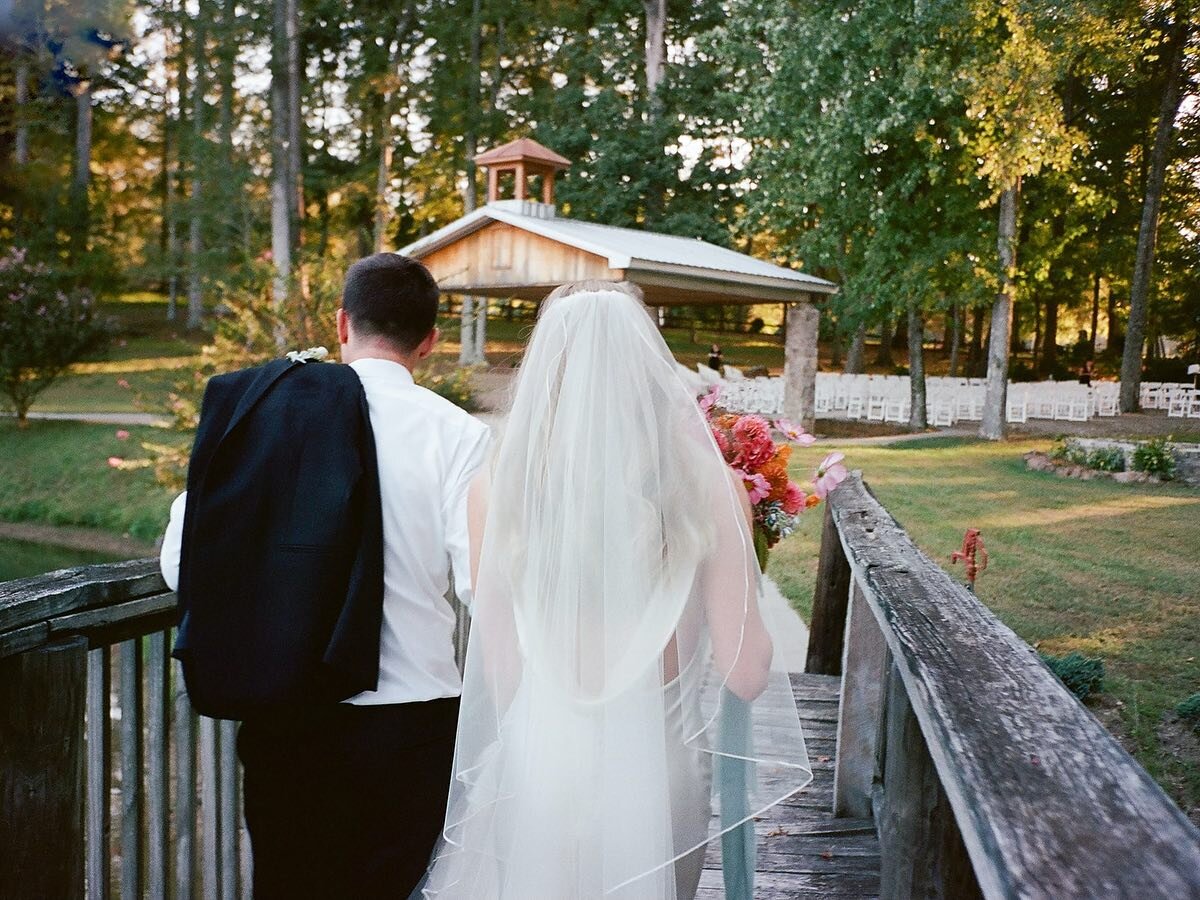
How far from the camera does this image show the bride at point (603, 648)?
6.63 ft

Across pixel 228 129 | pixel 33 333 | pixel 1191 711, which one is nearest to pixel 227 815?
pixel 1191 711

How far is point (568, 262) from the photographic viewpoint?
16.0m

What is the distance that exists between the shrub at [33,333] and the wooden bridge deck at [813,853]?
62.6 feet

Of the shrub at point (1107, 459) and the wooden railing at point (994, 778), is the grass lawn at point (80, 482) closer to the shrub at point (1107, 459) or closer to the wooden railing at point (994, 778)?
the shrub at point (1107, 459)

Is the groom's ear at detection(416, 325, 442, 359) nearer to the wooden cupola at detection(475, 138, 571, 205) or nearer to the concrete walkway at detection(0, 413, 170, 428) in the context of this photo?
the wooden cupola at detection(475, 138, 571, 205)

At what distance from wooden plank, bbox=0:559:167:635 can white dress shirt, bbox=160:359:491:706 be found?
0.56ft

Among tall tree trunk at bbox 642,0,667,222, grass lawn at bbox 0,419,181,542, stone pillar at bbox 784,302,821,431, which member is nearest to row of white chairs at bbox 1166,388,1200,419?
stone pillar at bbox 784,302,821,431

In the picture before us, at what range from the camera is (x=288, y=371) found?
6.54ft

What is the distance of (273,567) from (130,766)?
2.43ft

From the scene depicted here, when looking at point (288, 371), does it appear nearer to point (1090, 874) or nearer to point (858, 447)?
point (1090, 874)

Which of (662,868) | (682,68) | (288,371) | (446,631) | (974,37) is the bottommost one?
(662,868)

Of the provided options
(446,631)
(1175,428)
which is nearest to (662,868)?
(446,631)

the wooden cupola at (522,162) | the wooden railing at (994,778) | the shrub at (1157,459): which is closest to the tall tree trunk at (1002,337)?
the shrub at (1157,459)

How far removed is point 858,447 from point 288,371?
52.8 feet
